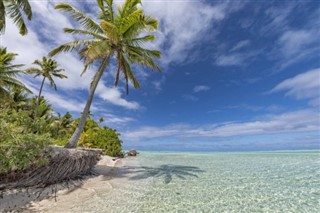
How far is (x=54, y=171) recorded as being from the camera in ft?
26.3

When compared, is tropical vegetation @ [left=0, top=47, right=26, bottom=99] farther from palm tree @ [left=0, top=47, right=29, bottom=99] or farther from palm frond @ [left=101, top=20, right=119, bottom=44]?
palm frond @ [left=101, top=20, right=119, bottom=44]

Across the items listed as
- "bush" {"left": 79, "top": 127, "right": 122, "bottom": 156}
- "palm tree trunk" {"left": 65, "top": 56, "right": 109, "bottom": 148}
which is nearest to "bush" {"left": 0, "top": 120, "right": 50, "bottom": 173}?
"palm tree trunk" {"left": 65, "top": 56, "right": 109, "bottom": 148}

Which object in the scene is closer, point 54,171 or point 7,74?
point 54,171

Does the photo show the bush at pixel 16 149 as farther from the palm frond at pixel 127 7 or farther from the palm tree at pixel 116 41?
the palm frond at pixel 127 7

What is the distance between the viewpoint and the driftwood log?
6.65 metres

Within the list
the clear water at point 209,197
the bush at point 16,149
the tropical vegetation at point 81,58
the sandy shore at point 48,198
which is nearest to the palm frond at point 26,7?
the tropical vegetation at point 81,58

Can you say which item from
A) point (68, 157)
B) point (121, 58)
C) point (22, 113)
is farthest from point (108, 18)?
point (68, 157)

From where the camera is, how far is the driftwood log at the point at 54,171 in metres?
6.65

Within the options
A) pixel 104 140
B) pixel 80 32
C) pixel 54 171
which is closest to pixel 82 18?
pixel 80 32

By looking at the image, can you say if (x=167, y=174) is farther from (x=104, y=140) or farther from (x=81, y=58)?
(x=104, y=140)

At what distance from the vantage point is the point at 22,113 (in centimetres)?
845

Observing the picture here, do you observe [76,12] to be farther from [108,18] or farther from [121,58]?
[121,58]

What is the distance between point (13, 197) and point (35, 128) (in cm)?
295

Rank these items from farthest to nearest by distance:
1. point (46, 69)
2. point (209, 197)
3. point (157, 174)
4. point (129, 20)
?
point (46, 69), point (157, 174), point (129, 20), point (209, 197)
